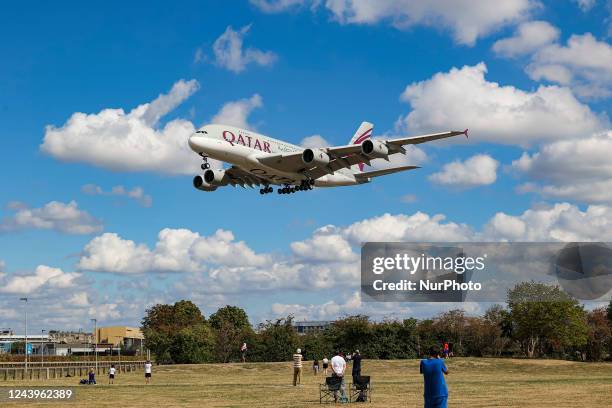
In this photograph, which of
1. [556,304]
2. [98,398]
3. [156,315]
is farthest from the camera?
[156,315]

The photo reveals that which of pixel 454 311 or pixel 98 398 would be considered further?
pixel 454 311

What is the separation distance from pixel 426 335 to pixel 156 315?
59300 mm

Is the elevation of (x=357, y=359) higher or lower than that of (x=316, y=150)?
lower

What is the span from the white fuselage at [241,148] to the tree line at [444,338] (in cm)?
2914

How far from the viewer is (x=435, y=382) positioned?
15.7 meters

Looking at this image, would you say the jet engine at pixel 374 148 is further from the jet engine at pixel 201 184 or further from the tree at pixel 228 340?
the tree at pixel 228 340

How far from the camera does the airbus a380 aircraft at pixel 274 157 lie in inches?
2029

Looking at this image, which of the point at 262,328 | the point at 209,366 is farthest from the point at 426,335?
the point at 209,366

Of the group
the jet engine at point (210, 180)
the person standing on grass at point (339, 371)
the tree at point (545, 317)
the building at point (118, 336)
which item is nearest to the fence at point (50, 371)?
the jet engine at point (210, 180)

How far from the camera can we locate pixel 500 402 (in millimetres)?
28188

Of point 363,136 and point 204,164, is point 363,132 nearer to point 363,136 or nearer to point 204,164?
→ point 363,136

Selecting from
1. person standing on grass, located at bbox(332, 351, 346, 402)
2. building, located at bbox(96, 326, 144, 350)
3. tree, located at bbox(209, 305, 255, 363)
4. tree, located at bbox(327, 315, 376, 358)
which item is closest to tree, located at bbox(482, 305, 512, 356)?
tree, located at bbox(327, 315, 376, 358)

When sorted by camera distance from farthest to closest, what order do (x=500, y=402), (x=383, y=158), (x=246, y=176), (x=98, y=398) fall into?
(x=246, y=176) → (x=383, y=158) → (x=98, y=398) → (x=500, y=402)

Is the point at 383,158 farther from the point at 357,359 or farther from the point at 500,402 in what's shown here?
the point at 500,402
